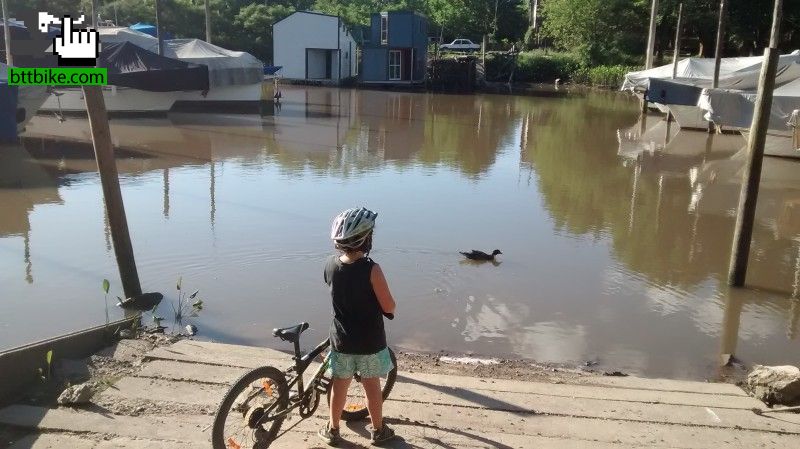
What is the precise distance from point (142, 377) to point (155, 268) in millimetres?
4418

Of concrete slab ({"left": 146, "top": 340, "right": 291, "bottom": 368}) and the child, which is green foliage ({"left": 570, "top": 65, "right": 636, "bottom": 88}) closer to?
concrete slab ({"left": 146, "top": 340, "right": 291, "bottom": 368})

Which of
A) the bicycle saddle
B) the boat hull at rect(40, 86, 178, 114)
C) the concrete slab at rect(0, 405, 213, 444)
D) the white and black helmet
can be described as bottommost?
the concrete slab at rect(0, 405, 213, 444)

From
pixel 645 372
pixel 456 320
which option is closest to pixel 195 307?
pixel 456 320

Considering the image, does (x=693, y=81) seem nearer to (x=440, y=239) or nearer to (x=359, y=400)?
(x=440, y=239)

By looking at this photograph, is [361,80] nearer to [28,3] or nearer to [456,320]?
[28,3]

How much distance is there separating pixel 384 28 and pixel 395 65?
229 centimetres

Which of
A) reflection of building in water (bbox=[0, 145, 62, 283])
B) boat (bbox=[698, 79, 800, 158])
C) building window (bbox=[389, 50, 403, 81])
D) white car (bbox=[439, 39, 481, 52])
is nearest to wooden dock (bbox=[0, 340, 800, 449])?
reflection of building in water (bbox=[0, 145, 62, 283])

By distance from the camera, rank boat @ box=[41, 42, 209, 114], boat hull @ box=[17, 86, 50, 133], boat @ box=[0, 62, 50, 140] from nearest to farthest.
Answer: boat @ box=[0, 62, 50, 140], boat hull @ box=[17, 86, 50, 133], boat @ box=[41, 42, 209, 114]

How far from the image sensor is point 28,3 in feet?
151

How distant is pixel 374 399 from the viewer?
4.09m

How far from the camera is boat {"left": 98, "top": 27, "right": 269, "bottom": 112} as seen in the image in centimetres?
2781

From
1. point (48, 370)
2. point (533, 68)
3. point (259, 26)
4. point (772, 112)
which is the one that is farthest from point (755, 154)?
point (259, 26)

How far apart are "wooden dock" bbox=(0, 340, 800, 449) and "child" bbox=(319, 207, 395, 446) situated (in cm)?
21

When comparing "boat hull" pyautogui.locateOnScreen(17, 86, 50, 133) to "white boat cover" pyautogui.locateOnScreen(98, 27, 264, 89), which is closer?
"boat hull" pyautogui.locateOnScreen(17, 86, 50, 133)
